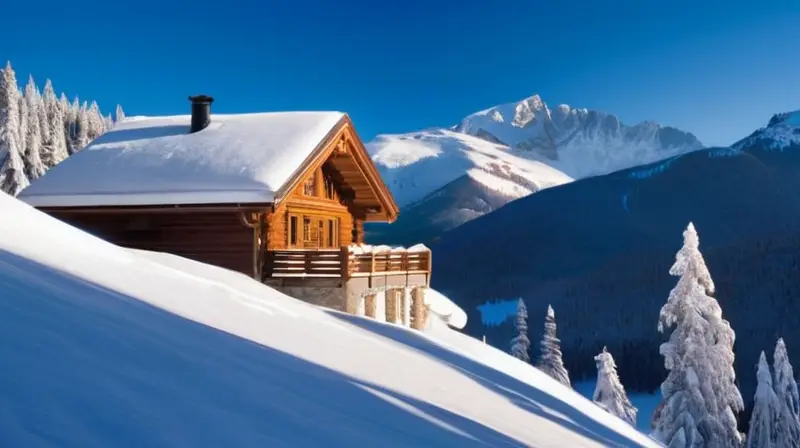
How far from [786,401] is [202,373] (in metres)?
38.5

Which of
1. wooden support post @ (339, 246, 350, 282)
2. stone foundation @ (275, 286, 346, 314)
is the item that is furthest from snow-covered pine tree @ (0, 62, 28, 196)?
wooden support post @ (339, 246, 350, 282)

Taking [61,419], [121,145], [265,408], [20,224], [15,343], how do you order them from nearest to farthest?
1. [61,419]
2. [15,343]
3. [265,408]
4. [20,224]
5. [121,145]

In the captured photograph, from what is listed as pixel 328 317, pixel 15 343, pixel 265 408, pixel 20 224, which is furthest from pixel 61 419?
pixel 328 317

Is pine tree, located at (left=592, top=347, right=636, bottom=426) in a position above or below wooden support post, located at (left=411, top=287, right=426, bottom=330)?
above

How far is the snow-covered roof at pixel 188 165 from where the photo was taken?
19.3m

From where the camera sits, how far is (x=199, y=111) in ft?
77.0

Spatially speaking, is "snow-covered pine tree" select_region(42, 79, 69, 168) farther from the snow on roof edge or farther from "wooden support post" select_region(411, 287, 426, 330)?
"wooden support post" select_region(411, 287, 426, 330)

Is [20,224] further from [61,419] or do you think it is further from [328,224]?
[328,224]

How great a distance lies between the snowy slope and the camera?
452 centimetres

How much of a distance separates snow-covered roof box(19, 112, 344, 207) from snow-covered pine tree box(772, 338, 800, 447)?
27.5 m

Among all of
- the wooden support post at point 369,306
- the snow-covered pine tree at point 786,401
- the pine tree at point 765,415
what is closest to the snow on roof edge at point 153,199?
the wooden support post at point 369,306

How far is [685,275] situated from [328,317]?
62.8 ft

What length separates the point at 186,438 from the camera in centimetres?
448

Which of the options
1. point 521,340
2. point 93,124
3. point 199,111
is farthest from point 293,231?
point 93,124
